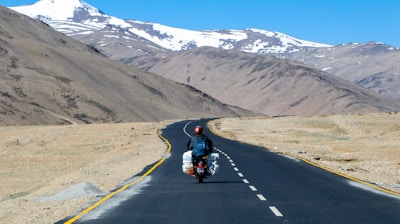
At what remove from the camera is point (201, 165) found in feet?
70.7

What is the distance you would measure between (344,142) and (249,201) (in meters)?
47.2

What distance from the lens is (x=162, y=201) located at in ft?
55.5

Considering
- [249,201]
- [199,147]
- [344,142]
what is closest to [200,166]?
[199,147]

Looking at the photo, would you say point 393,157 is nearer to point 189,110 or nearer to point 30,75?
point 30,75

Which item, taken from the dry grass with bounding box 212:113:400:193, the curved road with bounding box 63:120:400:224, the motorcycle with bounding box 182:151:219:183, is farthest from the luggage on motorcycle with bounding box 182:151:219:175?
the dry grass with bounding box 212:113:400:193

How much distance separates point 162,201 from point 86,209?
2.44 metres

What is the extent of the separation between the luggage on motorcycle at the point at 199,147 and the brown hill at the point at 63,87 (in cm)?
8658

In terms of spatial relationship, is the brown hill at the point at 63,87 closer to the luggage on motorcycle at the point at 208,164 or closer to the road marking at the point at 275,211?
the luggage on motorcycle at the point at 208,164

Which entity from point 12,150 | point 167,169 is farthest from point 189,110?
point 167,169

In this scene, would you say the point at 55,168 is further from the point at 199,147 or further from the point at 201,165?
the point at 199,147

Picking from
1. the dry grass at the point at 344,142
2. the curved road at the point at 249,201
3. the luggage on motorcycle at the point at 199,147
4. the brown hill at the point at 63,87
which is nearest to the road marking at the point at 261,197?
the curved road at the point at 249,201

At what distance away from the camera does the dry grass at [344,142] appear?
3381 centimetres

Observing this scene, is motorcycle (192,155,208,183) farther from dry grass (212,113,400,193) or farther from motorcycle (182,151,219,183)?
dry grass (212,113,400,193)

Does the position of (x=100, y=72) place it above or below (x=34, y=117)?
above
